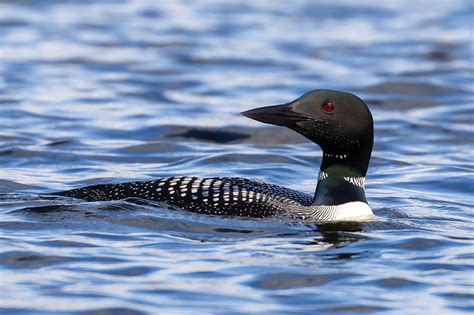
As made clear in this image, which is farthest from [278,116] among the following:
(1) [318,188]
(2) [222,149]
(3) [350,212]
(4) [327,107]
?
(2) [222,149]

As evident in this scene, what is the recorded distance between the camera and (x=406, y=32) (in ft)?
61.5

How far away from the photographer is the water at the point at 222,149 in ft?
20.4

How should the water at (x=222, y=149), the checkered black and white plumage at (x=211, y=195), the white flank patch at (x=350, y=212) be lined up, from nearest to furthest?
the water at (x=222, y=149) → the checkered black and white plumage at (x=211, y=195) → the white flank patch at (x=350, y=212)

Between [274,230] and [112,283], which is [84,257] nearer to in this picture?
[112,283]

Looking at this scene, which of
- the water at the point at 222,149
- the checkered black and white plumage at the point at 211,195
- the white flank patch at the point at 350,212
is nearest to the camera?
the water at the point at 222,149

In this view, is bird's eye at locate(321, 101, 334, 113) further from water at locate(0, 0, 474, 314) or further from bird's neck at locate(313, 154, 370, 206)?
water at locate(0, 0, 474, 314)

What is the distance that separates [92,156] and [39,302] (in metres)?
4.52

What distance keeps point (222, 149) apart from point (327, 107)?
3.49 metres

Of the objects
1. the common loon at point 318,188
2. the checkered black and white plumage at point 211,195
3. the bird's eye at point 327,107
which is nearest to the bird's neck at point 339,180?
the common loon at point 318,188

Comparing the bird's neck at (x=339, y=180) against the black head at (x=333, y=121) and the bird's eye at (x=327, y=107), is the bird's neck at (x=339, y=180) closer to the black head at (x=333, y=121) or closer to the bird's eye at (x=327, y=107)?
the black head at (x=333, y=121)

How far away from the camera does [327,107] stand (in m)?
7.54

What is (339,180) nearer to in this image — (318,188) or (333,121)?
(318,188)

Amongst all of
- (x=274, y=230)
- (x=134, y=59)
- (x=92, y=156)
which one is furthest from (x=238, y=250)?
(x=134, y=59)

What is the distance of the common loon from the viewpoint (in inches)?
296
